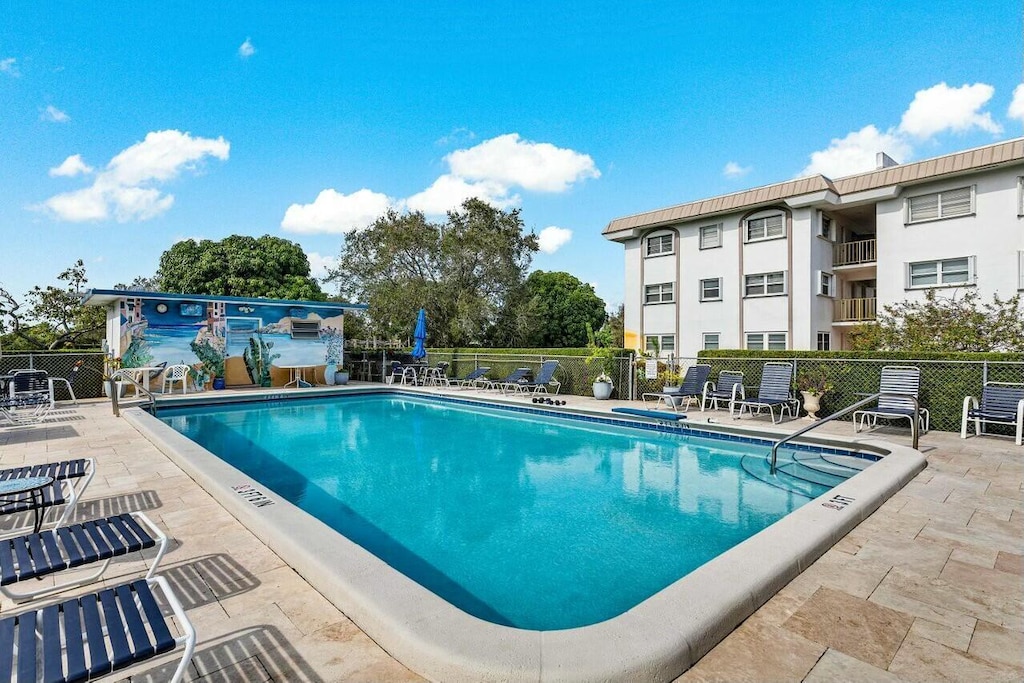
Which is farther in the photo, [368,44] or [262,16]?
[368,44]

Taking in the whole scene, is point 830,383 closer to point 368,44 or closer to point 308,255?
point 368,44

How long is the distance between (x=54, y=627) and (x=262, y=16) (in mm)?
14456

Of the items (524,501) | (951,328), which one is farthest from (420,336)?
(951,328)

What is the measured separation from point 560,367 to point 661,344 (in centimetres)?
754

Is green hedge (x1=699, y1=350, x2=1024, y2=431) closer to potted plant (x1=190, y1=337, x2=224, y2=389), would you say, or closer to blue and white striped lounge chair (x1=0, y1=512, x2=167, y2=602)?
blue and white striped lounge chair (x1=0, y1=512, x2=167, y2=602)

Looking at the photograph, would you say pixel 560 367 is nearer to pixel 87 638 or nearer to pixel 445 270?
pixel 445 270

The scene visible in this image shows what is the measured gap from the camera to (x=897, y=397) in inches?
340

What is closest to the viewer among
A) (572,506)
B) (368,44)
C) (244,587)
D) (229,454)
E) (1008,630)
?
(1008,630)

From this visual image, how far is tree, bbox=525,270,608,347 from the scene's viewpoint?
128 ft

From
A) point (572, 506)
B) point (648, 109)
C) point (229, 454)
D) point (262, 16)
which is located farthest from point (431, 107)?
point (572, 506)

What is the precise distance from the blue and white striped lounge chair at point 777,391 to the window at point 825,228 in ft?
31.4

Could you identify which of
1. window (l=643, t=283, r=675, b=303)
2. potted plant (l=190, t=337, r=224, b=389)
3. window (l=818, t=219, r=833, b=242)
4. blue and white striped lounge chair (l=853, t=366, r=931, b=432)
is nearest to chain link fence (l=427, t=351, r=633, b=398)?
blue and white striped lounge chair (l=853, t=366, r=931, b=432)

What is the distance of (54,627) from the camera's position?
1.86 metres

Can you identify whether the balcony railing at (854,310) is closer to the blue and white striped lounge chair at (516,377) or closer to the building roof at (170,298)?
the blue and white striped lounge chair at (516,377)
